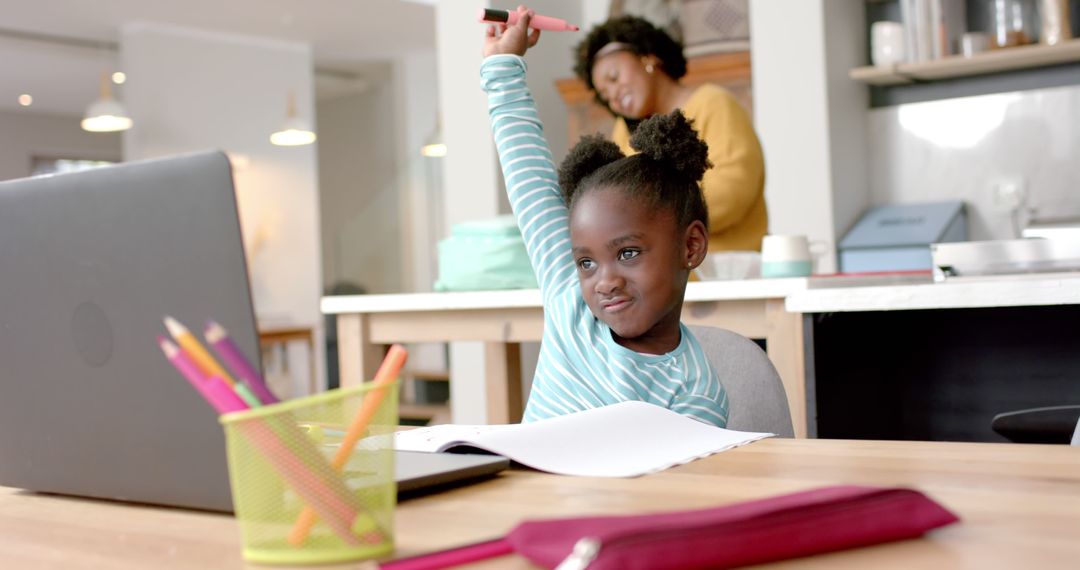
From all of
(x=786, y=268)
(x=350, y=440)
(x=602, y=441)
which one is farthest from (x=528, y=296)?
(x=350, y=440)

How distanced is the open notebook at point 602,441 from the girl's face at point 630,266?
237mm

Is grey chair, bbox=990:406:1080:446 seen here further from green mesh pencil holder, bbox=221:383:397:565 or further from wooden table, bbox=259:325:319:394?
wooden table, bbox=259:325:319:394

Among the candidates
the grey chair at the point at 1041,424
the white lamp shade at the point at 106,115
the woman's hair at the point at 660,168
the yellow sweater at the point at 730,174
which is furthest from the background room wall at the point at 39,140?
the grey chair at the point at 1041,424

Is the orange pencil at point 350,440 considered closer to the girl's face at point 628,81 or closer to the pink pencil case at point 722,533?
the pink pencil case at point 722,533

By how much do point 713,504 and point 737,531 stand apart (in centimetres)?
14

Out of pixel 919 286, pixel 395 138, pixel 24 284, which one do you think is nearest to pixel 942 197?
pixel 919 286

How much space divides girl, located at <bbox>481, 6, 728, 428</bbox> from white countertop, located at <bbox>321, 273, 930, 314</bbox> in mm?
541

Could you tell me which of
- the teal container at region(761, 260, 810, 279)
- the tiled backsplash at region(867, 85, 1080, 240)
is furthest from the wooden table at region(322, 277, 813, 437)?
the tiled backsplash at region(867, 85, 1080, 240)

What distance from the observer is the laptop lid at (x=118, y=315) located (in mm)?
602

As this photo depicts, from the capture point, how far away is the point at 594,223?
3.99 feet

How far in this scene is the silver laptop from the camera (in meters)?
0.60

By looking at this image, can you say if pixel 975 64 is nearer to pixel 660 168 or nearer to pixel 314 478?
pixel 660 168

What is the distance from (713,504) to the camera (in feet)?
2.16

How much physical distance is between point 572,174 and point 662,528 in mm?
829
